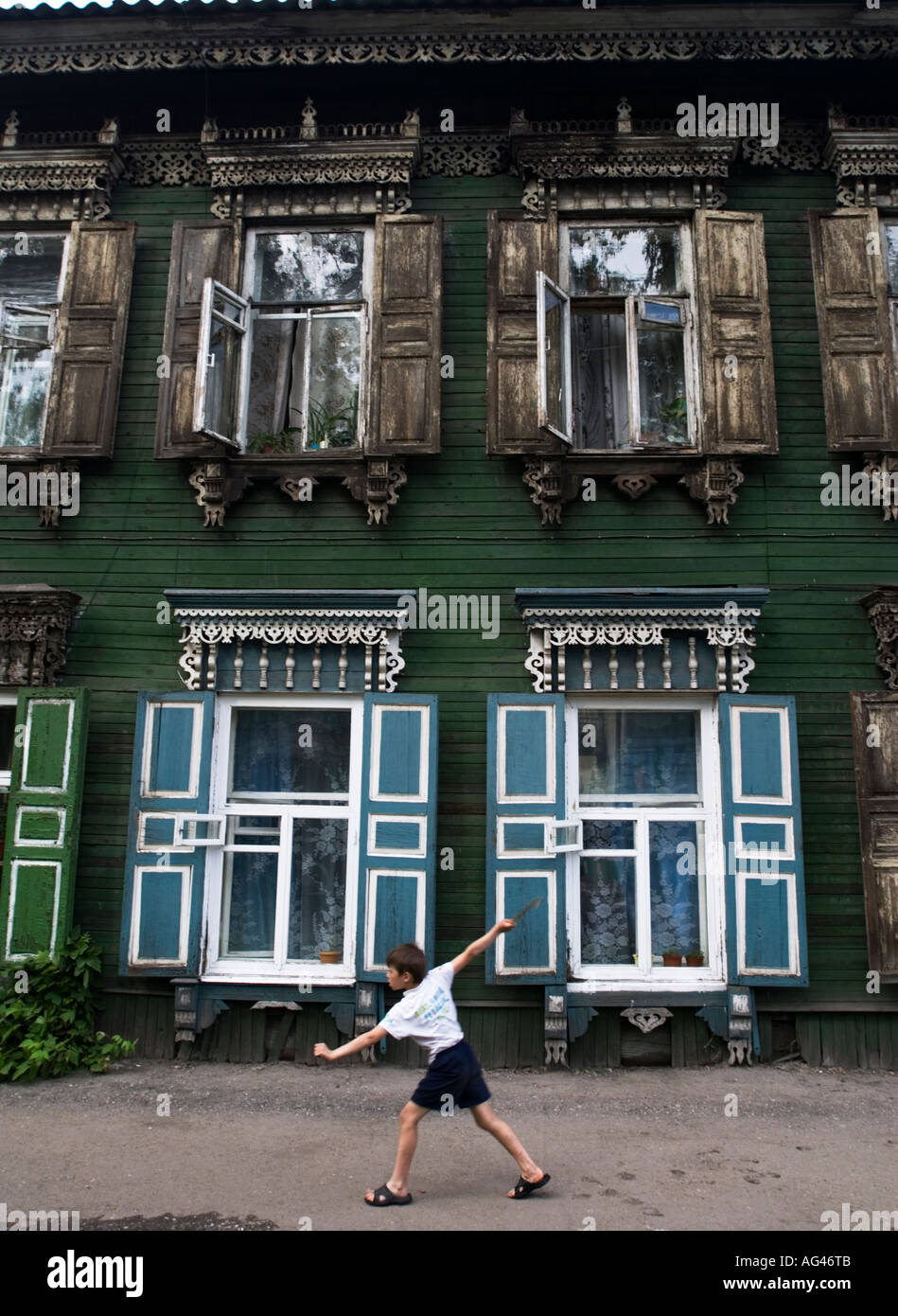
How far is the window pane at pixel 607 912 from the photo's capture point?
685 cm

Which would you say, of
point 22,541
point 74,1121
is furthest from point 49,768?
point 74,1121

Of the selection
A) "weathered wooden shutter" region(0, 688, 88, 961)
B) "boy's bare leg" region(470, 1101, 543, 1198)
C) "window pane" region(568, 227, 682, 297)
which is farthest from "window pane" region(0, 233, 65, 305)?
"boy's bare leg" region(470, 1101, 543, 1198)

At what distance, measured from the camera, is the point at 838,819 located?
6.87 metres

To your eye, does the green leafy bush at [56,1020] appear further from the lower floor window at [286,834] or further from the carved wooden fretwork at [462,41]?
the carved wooden fretwork at [462,41]

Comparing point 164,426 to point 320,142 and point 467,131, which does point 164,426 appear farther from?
point 467,131

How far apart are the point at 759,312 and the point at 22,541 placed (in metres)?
5.80

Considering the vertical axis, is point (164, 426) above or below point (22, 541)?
above

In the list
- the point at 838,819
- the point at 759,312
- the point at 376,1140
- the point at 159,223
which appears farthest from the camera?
the point at 159,223

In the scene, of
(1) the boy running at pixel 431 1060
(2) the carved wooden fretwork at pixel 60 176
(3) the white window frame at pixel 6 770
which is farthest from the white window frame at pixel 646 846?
(2) the carved wooden fretwork at pixel 60 176

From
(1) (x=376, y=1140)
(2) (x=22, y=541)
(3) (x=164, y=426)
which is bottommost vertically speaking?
(1) (x=376, y=1140)

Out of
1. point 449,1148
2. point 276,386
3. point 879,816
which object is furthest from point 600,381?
point 449,1148

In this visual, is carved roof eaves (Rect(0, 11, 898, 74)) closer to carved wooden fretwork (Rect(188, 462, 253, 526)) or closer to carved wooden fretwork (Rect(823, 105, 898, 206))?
carved wooden fretwork (Rect(823, 105, 898, 206))

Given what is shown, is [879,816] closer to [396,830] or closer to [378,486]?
[396,830]

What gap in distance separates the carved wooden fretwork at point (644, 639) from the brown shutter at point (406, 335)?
5.06ft
